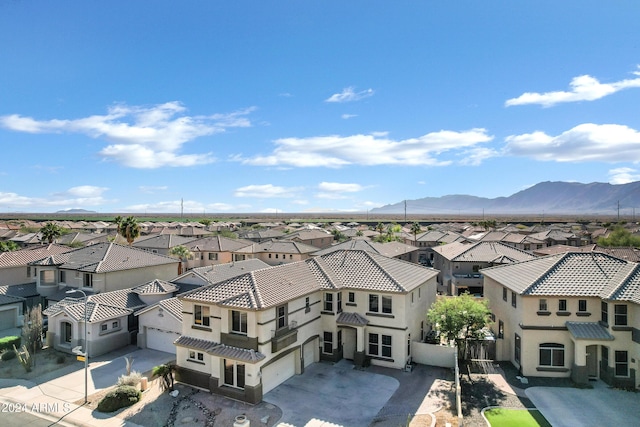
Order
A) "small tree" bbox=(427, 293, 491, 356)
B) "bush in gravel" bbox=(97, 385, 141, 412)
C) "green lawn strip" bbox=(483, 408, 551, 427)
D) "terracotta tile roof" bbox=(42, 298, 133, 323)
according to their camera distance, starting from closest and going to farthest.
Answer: "green lawn strip" bbox=(483, 408, 551, 427) < "bush in gravel" bbox=(97, 385, 141, 412) < "small tree" bbox=(427, 293, 491, 356) < "terracotta tile roof" bbox=(42, 298, 133, 323)

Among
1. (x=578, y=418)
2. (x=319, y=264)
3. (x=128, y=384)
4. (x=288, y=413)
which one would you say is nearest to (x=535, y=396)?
(x=578, y=418)

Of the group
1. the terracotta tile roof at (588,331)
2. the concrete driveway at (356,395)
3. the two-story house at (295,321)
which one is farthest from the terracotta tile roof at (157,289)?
the terracotta tile roof at (588,331)

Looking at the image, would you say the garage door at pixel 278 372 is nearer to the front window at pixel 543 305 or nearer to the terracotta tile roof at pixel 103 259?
the front window at pixel 543 305

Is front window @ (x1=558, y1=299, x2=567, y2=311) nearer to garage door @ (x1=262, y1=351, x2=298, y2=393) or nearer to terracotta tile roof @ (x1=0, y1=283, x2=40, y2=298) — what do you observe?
garage door @ (x1=262, y1=351, x2=298, y2=393)

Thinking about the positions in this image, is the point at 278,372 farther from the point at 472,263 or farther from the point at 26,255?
the point at 26,255

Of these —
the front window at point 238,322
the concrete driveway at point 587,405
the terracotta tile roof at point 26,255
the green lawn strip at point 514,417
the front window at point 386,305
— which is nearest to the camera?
the green lawn strip at point 514,417

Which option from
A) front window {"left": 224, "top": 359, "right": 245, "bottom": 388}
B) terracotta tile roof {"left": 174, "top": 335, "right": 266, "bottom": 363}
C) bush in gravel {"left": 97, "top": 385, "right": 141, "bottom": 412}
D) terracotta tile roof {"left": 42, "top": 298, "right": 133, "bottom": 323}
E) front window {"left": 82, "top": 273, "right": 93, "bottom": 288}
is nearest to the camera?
bush in gravel {"left": 97, "top": 385, "right": 141, "bottom": 412}

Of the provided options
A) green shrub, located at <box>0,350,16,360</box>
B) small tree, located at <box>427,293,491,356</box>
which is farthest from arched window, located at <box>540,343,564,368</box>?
green shrub, located at <box>0,350,16,360</box>
